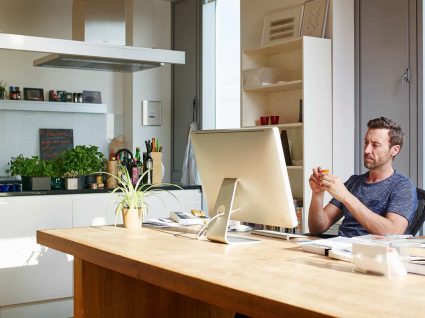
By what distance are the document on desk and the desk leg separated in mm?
661

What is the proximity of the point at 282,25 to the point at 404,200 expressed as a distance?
2656 mm

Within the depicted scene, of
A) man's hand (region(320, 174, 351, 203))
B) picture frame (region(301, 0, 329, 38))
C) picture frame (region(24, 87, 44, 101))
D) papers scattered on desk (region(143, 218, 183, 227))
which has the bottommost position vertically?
papers scattered on desk (region(143, 218, 183, 227))

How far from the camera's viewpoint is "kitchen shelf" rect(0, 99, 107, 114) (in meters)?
6.49

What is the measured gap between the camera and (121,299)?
2.76 meters

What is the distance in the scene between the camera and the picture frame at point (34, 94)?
22.1 feet

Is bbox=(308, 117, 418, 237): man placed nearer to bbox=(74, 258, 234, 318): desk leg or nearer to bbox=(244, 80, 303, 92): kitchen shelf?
bbox=(74, 258, 234, 318): desk leg

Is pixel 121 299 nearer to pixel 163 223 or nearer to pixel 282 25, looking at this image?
pixel 163 223

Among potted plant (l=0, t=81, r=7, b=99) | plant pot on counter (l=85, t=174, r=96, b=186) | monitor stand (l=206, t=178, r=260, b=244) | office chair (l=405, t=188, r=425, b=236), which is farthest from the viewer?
potted plant (l=0, t=81, r=7, b=99)

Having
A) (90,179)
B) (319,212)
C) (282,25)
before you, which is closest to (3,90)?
(90,179)

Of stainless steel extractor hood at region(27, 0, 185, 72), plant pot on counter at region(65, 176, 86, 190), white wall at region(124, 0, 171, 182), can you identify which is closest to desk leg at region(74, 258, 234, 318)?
plant pot on counter at region(65, 176, 86, 190)

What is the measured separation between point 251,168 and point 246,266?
622 mm

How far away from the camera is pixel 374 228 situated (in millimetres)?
2838

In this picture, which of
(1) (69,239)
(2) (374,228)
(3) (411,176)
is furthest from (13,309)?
(3) (411,176)

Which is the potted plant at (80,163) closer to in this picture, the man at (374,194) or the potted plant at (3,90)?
the man at (374,194)
